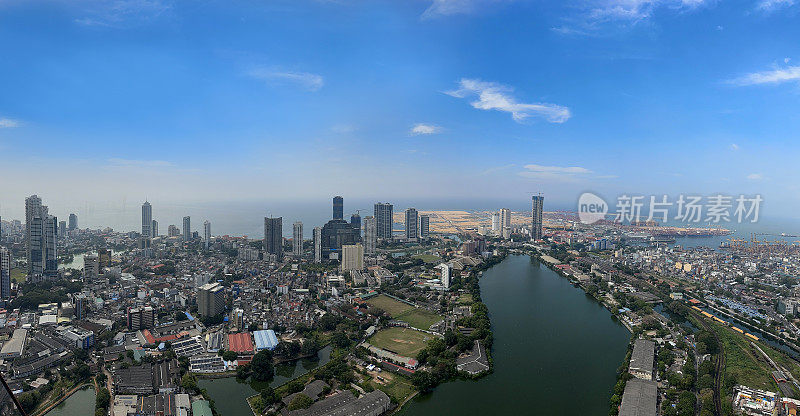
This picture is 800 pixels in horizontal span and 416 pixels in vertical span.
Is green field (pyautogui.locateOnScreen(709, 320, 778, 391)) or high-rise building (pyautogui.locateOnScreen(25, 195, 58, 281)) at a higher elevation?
high-rise building (pyautogui.locateOnScreen(25, 195, 58, 281))

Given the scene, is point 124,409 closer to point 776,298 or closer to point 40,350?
point 40,350

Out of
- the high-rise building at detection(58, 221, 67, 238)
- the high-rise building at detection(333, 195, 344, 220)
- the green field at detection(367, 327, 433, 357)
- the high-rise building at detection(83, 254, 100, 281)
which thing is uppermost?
the high-rise building at detection(333, 195, 344, 220)

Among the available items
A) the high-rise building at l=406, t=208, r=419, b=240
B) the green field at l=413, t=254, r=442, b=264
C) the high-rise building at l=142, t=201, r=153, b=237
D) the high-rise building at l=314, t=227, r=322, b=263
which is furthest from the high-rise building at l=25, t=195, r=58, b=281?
the high-rise building at l=406, t=208, r=419, b=240

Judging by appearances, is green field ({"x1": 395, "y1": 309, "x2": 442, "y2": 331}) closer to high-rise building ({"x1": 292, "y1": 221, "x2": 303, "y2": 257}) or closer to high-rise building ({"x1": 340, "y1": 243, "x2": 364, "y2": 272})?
high-rise building ({"x1": 340, "y1": 243, "x2": 364, "y2": 272})

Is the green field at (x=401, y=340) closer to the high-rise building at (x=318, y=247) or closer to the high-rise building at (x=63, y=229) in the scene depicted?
the high-rise building at (x=318, y=247)

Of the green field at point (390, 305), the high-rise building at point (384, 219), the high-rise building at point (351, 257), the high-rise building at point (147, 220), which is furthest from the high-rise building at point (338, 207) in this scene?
the green field at point (390, 305)

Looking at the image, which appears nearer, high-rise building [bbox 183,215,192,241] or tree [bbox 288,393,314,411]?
tree [bbox 288,393,314,411]
